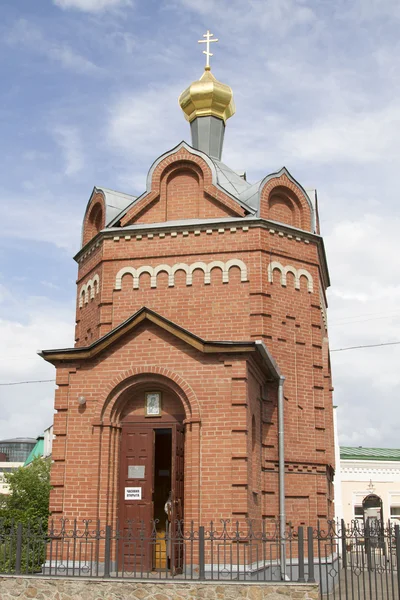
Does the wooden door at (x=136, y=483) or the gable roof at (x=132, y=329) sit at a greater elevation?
the gable roof at (x=132, y=329)

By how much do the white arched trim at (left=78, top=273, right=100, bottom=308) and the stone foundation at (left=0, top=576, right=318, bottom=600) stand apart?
22.2 feet

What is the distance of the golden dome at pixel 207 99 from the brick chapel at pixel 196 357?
3.81 ft

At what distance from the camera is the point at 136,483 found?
11.5 meters

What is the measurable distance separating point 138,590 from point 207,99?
1342cm

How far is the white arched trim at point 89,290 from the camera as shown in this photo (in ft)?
48.7

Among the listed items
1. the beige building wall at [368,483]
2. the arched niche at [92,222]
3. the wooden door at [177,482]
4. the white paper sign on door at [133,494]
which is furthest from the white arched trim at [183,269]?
the beige building wall at [368,483]

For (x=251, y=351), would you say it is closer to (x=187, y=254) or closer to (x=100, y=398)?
(x=100, y=398)

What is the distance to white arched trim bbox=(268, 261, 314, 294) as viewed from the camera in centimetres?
1411

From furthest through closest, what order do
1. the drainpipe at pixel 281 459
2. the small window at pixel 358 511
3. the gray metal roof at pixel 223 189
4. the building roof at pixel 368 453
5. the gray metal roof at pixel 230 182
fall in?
the building roof at pixel 368 453 < the small window at pixel 358 511 < the gray metal roof at pixel 230 182 < the gray metal roof at pixel 223 189 < the drainpipe at pixel 281 459

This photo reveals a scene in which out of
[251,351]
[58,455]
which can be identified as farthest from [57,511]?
[251,351]

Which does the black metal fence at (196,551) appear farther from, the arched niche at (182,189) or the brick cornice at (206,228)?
the arched niche at (182,189)

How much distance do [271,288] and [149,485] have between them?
481 cm

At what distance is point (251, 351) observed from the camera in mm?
11016

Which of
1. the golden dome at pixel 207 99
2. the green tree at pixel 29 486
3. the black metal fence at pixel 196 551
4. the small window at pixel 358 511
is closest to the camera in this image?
the black metal fence at pixel 196 551
